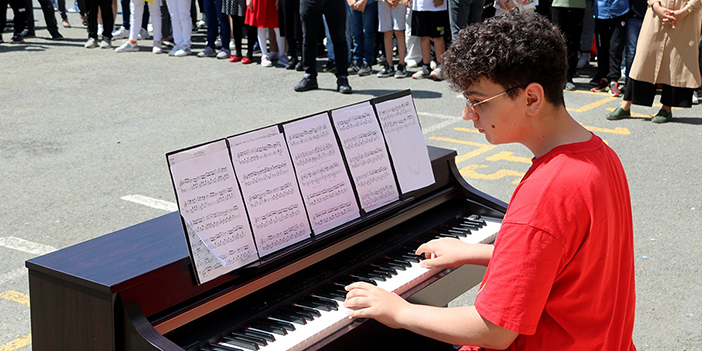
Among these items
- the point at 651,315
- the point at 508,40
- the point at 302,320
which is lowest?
the point at 651,315

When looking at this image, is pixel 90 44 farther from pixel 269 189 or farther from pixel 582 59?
pixel 269 189

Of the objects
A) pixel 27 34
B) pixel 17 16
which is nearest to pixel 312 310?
pixel 17 16

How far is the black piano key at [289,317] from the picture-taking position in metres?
2.29

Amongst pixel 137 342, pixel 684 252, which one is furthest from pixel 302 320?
pixel 684 252

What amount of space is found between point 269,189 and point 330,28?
6859 mm

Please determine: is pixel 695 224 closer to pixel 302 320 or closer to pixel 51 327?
pixel 302 320

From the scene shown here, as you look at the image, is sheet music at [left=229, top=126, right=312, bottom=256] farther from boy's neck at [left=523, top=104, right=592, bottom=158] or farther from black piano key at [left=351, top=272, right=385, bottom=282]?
boy's neck at [left=523, top=104, right=592, bottom=158]

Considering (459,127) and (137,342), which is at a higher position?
(137,342)

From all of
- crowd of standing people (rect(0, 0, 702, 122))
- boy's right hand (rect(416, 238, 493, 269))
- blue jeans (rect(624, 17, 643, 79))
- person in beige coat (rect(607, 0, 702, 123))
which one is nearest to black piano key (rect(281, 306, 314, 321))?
boy's right hand (rect(416, 238, 493, 269))

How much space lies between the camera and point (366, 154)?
2818mm

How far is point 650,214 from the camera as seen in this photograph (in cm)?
546

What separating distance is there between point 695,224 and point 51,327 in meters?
4.50

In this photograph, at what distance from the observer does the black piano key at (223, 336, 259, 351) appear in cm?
214

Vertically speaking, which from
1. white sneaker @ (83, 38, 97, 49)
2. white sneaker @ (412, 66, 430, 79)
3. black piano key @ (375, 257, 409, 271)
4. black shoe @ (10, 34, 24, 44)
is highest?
black shoe @ (10, 34, 24, 44)
